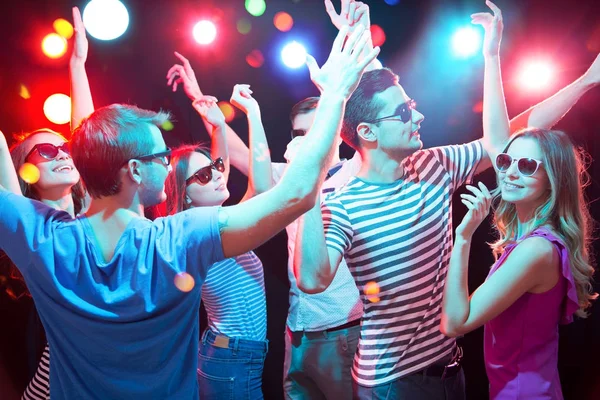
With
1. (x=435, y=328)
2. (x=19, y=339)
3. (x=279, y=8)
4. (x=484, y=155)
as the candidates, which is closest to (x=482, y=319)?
(x=435, y=328)

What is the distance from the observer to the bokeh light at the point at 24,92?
341 centimetres

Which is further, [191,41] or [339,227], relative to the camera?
[191,41]

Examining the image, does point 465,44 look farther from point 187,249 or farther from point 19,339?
point 19,339

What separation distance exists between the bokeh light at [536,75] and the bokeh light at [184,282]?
7.79 ft

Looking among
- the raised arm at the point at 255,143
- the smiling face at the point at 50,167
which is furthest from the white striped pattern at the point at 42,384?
the raised arm at the point at 255,143

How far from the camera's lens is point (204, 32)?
11.2ft

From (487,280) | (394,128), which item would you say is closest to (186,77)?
(394,128)

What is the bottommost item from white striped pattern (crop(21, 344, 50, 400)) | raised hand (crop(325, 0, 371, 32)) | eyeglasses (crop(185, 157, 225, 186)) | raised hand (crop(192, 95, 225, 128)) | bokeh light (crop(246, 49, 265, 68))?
white striped pattern (crop(21, 344, 50, 400))

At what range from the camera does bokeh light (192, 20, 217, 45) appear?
3.41 meters

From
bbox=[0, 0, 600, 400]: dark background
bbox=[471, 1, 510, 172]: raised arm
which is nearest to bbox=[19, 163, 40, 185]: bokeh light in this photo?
bbox=[0, 0, 600, 400]: dark background

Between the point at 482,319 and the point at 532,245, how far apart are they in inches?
13.8

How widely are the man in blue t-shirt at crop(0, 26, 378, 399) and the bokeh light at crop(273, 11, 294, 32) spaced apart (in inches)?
68.4

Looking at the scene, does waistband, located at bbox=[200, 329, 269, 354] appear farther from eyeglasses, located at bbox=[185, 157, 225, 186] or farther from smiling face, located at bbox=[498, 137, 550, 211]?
smiling face, located at bbox=[498, 137, 550, 211]

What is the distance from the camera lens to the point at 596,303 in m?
2.98
